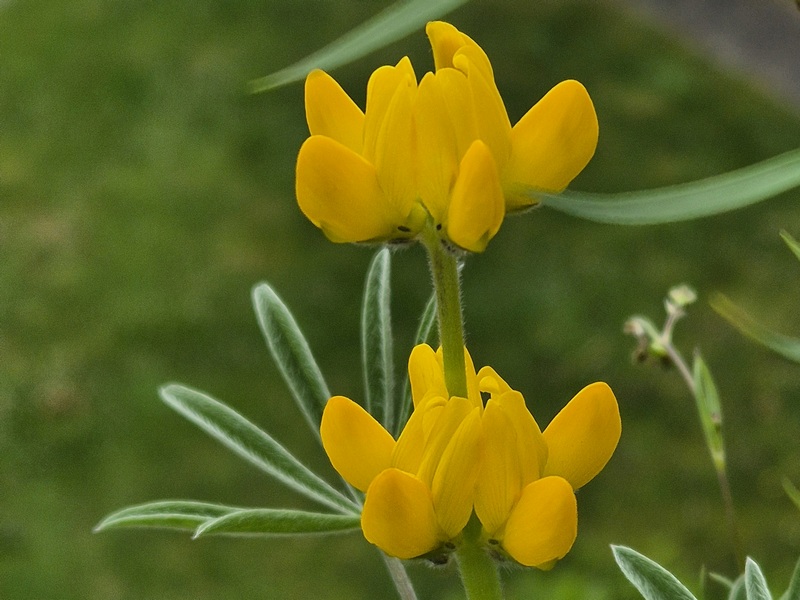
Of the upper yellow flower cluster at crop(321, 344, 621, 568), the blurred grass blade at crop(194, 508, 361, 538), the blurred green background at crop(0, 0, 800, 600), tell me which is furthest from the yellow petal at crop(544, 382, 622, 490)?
the blurred green background at crop(0, 0, 800, 600)

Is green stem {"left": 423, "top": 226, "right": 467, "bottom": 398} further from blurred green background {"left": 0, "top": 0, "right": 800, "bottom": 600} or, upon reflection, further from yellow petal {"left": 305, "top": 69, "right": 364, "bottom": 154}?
blurred green background {"left": 0, "top": 0, "right": 800, "bottom": 600}

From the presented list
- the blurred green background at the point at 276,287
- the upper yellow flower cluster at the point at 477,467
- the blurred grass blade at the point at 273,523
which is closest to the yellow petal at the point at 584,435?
the upper yellow flower cluster at the point at 477,467

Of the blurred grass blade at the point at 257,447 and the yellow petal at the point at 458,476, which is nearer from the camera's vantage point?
the yellow petal at the point at 458,476

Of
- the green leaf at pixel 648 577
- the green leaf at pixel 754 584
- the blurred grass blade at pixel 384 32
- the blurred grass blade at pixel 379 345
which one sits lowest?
the green leaf at pixel 754 584

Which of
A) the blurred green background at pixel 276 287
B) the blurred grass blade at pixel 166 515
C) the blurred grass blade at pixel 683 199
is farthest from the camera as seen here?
the blurred green background at pixel 276 287

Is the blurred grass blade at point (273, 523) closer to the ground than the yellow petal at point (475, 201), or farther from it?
closer to the ground

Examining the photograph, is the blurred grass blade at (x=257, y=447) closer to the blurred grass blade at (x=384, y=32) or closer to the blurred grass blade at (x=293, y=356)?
the blurred grass blade at (x=293, y=356)

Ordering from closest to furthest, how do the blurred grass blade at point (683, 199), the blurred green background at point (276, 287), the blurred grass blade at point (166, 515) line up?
the blurred grass blade at point (683, 199), the blurred grass blade at point (166, 515), the blurred green background at point (276, 287)
